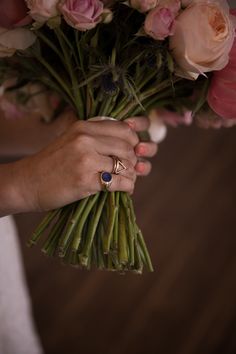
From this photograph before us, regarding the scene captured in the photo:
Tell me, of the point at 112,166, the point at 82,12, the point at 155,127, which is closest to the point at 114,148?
the point at 112,166

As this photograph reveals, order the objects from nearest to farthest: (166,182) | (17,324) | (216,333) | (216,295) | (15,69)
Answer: (15,69)
(17,324)
(216,333)
(216,295)
(166,182)

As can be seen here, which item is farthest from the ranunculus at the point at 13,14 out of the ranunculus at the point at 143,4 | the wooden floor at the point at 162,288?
the wooden floor at the point at 162,288

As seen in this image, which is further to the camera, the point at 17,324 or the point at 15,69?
the point at 17,324

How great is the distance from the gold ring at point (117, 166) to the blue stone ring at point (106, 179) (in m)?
0.02

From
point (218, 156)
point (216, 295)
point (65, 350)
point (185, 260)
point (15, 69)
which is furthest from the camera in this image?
point (218, 156)

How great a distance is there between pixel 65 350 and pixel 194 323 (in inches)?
25.6

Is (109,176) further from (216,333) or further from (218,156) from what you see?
(218,156)

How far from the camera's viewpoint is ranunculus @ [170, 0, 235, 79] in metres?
0.72

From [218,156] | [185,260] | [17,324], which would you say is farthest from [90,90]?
[218,156]

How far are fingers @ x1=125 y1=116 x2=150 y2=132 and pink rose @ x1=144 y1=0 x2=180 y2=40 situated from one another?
20 cm

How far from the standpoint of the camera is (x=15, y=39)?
78cm

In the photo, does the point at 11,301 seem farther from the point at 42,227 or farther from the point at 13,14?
the point at 13,14

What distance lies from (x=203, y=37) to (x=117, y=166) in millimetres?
267

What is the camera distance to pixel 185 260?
8.52 feet
